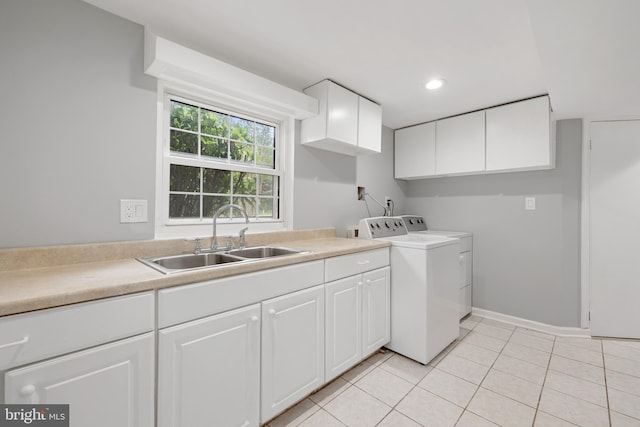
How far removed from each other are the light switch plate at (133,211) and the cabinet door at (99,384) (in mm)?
774

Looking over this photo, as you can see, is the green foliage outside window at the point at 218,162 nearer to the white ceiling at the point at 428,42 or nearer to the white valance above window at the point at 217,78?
the white valance above window at the point at 217,78

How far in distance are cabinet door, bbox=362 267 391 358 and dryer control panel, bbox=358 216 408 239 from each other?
0.41m

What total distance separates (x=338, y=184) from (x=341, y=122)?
0.66 meters

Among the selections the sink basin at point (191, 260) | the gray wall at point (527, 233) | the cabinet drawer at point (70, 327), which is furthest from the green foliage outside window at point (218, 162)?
the gray wall at point (527, 233)

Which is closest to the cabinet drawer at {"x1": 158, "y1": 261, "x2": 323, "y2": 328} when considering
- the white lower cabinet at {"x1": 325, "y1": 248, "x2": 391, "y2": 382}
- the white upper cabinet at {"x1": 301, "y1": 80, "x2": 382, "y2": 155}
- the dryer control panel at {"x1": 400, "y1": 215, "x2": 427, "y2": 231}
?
the white lower cabinet at {"x1": 325, "y1": 248, "x2": 391, "y2": 382}

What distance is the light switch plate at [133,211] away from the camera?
150 cm

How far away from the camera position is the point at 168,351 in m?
1.08

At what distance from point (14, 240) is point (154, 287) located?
0.78 metres

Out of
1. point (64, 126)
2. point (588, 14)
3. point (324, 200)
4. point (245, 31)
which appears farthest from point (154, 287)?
point (588, 14)

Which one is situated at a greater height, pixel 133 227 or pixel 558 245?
pixel 133 227

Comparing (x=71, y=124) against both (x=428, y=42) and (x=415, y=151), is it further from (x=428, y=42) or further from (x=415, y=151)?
(x=415, y=151)

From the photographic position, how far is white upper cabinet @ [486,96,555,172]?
95.6 inches

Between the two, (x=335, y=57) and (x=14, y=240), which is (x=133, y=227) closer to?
(x=14, y=240)

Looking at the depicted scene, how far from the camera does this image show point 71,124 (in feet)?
4.46
